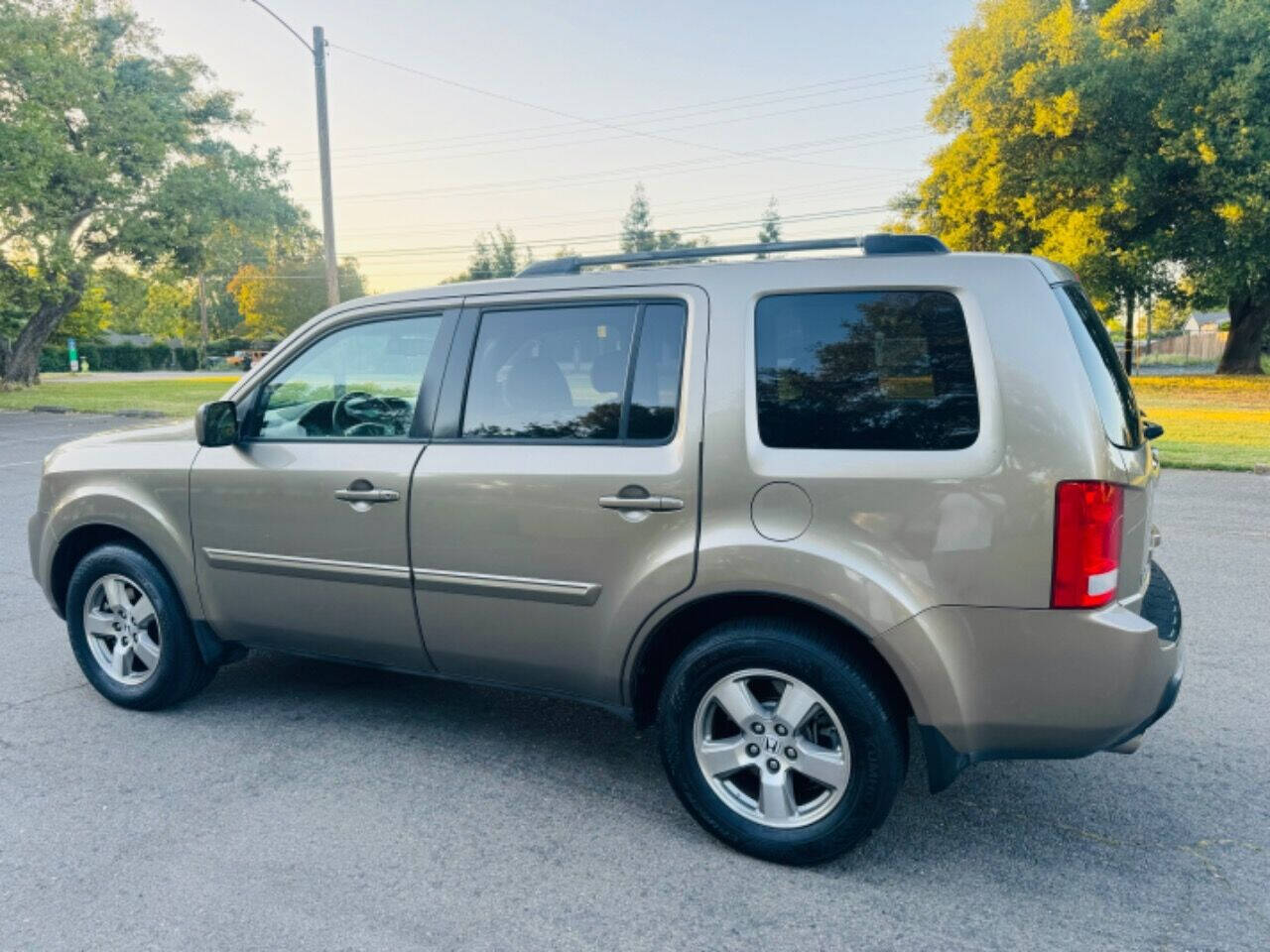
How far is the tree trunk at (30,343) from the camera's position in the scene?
32.1m

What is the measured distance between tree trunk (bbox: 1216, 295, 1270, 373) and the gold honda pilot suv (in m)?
35.6

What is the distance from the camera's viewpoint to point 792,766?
2910 millimetres

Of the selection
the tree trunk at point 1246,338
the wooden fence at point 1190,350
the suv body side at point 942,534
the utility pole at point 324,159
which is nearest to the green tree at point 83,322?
the utility pole at point 324,159

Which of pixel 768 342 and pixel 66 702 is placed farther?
pixel 66 702

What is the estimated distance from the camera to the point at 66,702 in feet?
14.2

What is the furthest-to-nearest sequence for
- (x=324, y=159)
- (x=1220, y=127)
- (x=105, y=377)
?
(x=105, y=377)
(x=1220, y=127)
(x=324, y=159)

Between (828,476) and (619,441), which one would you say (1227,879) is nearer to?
(828,476)

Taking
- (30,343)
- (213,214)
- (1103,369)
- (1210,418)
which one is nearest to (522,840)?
(1103,369)

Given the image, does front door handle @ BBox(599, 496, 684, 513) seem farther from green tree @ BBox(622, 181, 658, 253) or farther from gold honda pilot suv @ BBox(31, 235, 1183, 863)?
green tree @ BBox(622, 181, 658, 253)

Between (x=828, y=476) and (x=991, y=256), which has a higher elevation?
(x=991, y=256)

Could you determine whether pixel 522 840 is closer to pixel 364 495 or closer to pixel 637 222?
pixel 364 495

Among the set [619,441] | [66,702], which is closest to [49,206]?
[66,702]

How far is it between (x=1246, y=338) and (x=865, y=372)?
37276mm

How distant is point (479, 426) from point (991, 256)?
1792mm
